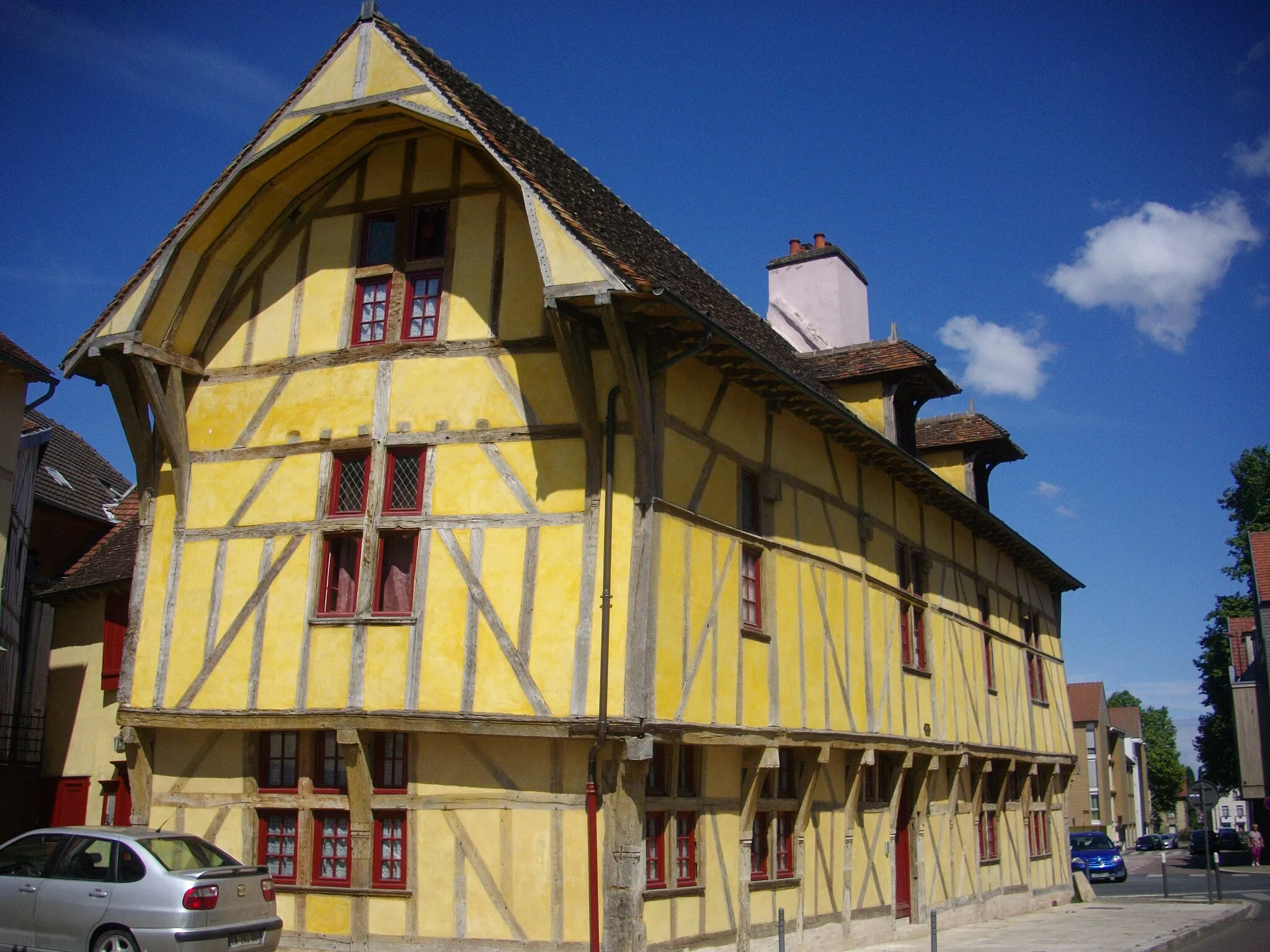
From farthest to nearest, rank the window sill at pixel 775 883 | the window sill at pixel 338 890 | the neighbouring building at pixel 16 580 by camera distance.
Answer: the neighbouring building at pixel 16 580 → the window sill at pixel 775 883 → the window sill at pixel 338 890

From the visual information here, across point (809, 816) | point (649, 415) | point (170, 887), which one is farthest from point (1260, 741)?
point (170, 887)

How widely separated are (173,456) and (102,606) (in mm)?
5417

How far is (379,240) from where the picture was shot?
14484mm

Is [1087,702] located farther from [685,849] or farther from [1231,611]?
[685,849]

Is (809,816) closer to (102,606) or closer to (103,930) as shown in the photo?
(103,930)

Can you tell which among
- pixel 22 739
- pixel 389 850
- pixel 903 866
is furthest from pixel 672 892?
pixel 22 739

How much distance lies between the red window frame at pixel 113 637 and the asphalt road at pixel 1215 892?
15.1m

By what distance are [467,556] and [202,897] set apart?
13.5ft

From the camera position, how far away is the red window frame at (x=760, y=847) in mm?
14125

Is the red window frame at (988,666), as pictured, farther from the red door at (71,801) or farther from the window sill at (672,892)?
the red door at (71,801)

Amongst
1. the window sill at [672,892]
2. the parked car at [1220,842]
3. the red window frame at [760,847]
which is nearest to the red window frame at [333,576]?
the window sill at [672,892]

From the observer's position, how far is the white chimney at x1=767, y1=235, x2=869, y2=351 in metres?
23.7

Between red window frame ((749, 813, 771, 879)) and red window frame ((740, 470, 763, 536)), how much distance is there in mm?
3317

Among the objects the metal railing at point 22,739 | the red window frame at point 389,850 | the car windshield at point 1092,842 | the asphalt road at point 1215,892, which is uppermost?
the metal railing at point 22,739
